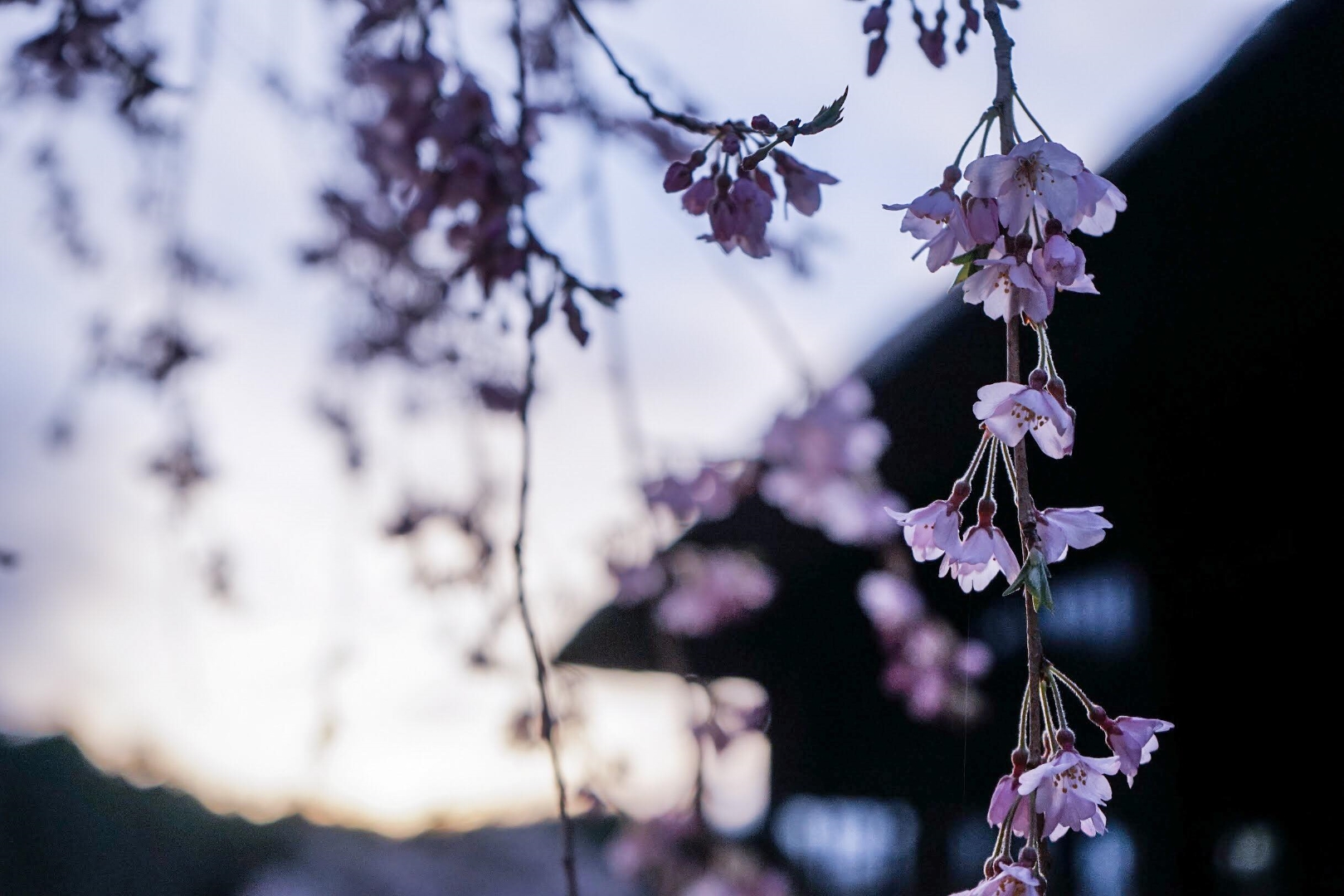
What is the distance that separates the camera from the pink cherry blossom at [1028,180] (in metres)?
0.54

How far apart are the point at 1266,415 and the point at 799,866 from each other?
127 inches

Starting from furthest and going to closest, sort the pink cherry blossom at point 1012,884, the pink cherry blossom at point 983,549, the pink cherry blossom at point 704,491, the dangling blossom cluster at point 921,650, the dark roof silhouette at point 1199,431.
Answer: the dangling blossom cluster at point 921,650, the pink cherry blossom at point 704,491, the dark roof silhouette at point 1199,431, the pink cherry blossom at point 983,549, the pink cherry blossom at point 1012,884

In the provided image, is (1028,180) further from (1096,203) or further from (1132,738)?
(1132,738)

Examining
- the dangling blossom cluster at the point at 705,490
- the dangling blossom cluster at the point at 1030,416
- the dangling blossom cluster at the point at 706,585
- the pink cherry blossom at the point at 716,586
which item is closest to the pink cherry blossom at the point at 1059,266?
the dangling blossom cluster at the point at 1030,416

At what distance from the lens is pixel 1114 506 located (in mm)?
2512

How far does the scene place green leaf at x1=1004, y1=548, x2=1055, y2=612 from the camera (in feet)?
1.64

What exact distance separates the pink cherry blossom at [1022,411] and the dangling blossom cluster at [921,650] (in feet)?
6.76

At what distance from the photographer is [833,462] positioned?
2.33 meters

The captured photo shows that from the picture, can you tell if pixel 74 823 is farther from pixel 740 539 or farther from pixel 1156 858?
pixel 1156 858

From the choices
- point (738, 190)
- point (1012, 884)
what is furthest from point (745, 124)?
point (1012, 884)

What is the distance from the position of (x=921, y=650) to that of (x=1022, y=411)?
2.28 m

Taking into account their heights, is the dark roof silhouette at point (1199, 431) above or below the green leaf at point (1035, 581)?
above

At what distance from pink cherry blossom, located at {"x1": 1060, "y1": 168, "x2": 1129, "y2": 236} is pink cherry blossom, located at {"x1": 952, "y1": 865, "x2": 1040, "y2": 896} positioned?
13.7 inches

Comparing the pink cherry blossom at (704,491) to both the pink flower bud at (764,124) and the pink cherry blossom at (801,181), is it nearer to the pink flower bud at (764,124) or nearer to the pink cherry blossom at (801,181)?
the pink cherry blossom at (801,181)
